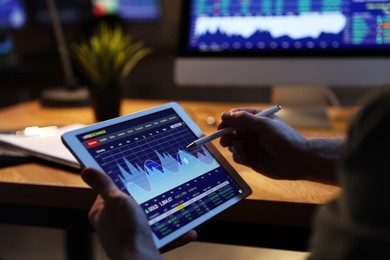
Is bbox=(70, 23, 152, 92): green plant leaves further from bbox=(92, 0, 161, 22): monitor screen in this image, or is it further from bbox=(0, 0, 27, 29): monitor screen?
bbox=(92, 0, 161, 22): monitor screen

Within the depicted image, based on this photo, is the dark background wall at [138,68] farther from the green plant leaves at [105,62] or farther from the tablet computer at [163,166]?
the tablet computer at [163,166]

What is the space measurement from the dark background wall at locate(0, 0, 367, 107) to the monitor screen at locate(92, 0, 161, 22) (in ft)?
0.29

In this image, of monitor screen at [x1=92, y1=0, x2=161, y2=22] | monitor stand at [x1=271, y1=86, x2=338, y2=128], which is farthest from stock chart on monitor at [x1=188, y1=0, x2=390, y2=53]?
monitor screen at [x1=92, y1=0, x2=161, y2=22]

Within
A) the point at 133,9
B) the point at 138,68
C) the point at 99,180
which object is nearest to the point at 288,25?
the point at 99,180

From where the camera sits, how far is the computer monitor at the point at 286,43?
1.33 m

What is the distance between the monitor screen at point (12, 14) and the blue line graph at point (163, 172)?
2.26 metres

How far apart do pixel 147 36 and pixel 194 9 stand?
189 centimetres

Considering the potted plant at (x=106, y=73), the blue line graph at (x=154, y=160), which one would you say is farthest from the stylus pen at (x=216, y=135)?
the potted plant at (x=106, y=73)

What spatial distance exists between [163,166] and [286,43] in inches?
27.0

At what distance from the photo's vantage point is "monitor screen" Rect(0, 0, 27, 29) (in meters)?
2.82

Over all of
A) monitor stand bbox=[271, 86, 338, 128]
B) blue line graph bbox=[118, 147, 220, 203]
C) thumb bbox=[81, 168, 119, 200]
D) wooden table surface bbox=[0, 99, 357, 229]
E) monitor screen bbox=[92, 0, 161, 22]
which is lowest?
wooden table surface bbox=[0, 99, 357, 229]

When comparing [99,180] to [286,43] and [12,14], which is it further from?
[12,14]

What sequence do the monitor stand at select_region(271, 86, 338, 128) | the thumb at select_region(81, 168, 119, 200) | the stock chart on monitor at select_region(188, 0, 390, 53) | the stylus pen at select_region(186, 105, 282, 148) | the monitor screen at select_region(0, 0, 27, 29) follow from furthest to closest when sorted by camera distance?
the monitor screen at select_region(0, 0, 27, 29) < the monitor stand at select_region(271, 86, 338, 128) < the stock chart on monitor at select_region(188, 0, 390, 53) < the stylus pen at select_region(186, 105, 282, 148) < the thumb at select_region(81, 168, 119, 200)

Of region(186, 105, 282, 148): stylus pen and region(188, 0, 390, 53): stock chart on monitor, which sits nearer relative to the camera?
region(186, 105, 282, 148): stylus pen
